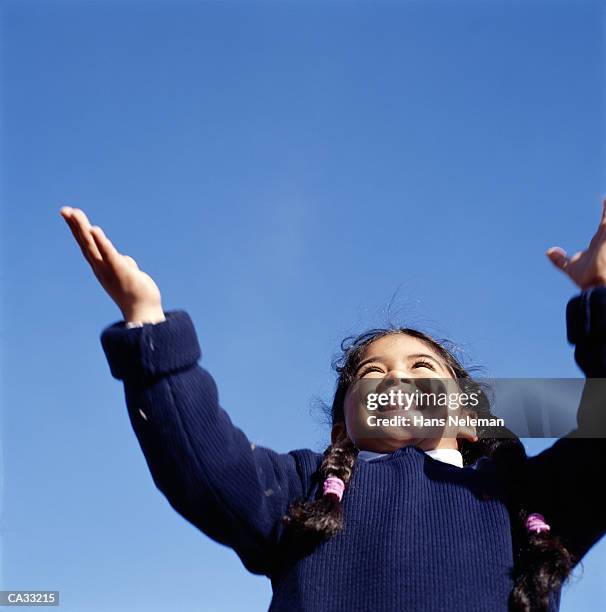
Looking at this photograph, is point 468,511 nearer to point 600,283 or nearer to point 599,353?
point 599,353

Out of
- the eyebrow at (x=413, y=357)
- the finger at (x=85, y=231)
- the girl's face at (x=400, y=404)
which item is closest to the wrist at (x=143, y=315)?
the finger at (x=85, y=231)

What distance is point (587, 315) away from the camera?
251 centimetres

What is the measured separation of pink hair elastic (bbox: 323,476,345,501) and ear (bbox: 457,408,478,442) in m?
0.73

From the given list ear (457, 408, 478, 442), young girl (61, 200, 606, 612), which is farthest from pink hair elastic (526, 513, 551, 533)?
ear (457, 408, 478, 442)

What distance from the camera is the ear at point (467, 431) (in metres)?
3.30

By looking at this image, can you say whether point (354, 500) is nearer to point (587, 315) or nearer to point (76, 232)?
point (587, 315)

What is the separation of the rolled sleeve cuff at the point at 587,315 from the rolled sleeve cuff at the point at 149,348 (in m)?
1.17

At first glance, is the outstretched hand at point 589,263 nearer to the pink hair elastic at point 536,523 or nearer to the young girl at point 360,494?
the young girl at point 360,494

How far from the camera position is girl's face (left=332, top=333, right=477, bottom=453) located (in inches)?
120

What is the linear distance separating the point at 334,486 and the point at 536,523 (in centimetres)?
65

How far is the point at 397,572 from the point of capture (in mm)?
2461

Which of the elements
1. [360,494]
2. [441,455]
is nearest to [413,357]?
[441,455]

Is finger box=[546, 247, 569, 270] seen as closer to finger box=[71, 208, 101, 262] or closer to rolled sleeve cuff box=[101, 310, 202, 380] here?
rolled sleeve cuff box=[101, 310, 202, 380]

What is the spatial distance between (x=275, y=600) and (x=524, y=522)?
84 cm
